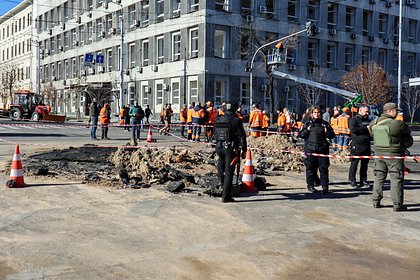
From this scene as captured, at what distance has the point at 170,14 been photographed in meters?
42.8

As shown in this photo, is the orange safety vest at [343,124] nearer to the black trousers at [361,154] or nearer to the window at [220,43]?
the black trousers at [361,154]

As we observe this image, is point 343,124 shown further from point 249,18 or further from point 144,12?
point 144,12

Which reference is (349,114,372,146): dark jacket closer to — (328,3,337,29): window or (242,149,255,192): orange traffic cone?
(242,149,255,192): orange traffic cone

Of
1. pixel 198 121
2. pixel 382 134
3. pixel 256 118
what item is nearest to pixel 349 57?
pixel 198 121

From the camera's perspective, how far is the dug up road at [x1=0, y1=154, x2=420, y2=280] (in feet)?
16.3

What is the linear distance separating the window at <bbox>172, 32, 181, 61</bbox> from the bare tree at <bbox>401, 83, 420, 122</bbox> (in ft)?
78.5

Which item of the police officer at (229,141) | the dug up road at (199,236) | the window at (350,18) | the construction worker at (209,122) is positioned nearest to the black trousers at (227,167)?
the police officer at (229,141)

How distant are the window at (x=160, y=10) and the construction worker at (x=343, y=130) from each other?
29797 millimetres

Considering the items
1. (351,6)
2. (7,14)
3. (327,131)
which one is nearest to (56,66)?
(7,14)

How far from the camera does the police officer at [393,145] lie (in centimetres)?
770

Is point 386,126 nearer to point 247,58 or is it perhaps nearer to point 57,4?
point 247,58

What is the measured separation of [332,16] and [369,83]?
9.79m

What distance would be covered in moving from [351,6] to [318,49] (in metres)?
6.40

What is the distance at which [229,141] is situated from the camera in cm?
823
